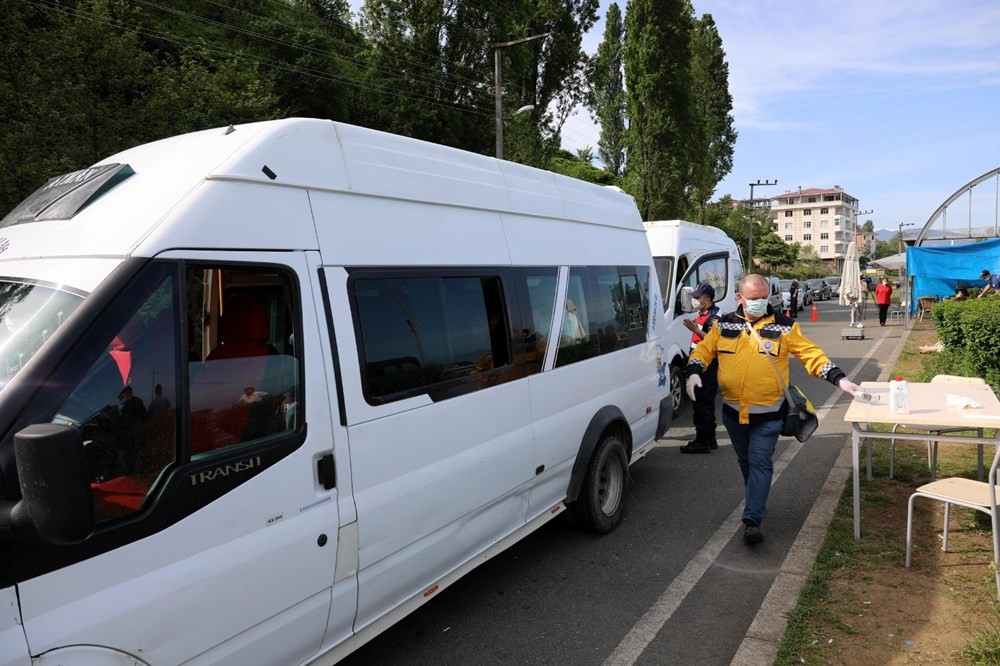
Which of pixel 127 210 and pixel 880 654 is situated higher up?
pixel 127 210

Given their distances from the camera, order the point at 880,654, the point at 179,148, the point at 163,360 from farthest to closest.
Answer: the point at 880,654, the point at 179,148, the point at 163,360

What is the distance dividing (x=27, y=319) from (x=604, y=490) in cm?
404

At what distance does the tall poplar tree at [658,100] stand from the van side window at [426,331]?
96.3 ft

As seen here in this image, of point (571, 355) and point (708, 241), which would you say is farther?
point (708, 241)

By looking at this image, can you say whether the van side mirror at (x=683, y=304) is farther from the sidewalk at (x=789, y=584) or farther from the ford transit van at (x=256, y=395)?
the ford transit van at (x=256, y=395)

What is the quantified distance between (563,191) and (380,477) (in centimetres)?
283

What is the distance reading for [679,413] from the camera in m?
9.29

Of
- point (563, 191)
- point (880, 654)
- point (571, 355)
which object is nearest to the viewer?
point (880, 654)

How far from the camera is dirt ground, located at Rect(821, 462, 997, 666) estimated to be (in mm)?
3326

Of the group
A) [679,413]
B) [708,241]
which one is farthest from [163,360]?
[708,241]

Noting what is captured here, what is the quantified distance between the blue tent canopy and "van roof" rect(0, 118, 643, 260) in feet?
67.6

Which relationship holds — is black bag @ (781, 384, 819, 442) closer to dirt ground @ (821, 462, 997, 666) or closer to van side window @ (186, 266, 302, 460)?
dirt ground @ (821, 462, 997, 666)

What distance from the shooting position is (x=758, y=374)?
14.8 feet

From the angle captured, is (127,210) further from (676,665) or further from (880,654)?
(880,654)
